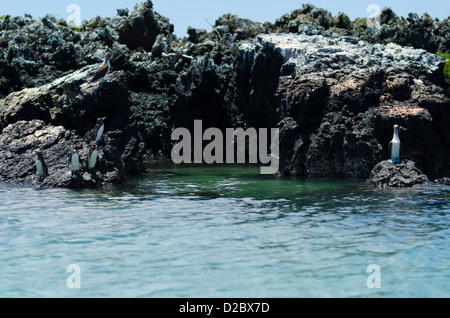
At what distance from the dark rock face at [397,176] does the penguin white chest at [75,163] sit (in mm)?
9132

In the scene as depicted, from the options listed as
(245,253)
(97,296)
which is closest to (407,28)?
(245,253)

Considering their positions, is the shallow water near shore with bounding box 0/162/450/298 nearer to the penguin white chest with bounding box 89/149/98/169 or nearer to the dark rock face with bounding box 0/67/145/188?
the penguin white chest with bounding box 89/149/98/169

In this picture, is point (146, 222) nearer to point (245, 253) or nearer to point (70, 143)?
point (245, 253)

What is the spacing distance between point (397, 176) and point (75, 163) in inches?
387

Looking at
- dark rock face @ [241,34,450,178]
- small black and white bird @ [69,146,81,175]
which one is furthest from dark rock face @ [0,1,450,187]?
small black and white bird @ [69,146,81,175]

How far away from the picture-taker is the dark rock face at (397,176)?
1719 cm

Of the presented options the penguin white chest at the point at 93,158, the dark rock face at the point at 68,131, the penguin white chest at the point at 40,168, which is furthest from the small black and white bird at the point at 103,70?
the penguin white chest at the point at 40,168

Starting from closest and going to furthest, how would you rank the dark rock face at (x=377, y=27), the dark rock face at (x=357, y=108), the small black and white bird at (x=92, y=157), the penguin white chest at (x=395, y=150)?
the penguin white chest at (x=395, y=150), the small black and white bird at (x=92, y=157), the dark rock face at (x=357, y=108), the dark rock face at (x=377, y=27)

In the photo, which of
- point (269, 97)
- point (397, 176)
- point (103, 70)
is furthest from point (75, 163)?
point (269, 97)

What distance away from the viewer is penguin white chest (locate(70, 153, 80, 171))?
1769cm

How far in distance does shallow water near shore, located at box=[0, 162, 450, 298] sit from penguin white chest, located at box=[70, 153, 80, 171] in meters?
1.54

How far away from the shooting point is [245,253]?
29.5 feet

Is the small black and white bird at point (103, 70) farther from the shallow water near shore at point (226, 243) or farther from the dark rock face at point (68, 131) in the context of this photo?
the shallow water near shore at point (226, 243)

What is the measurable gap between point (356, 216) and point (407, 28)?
28.2 m
